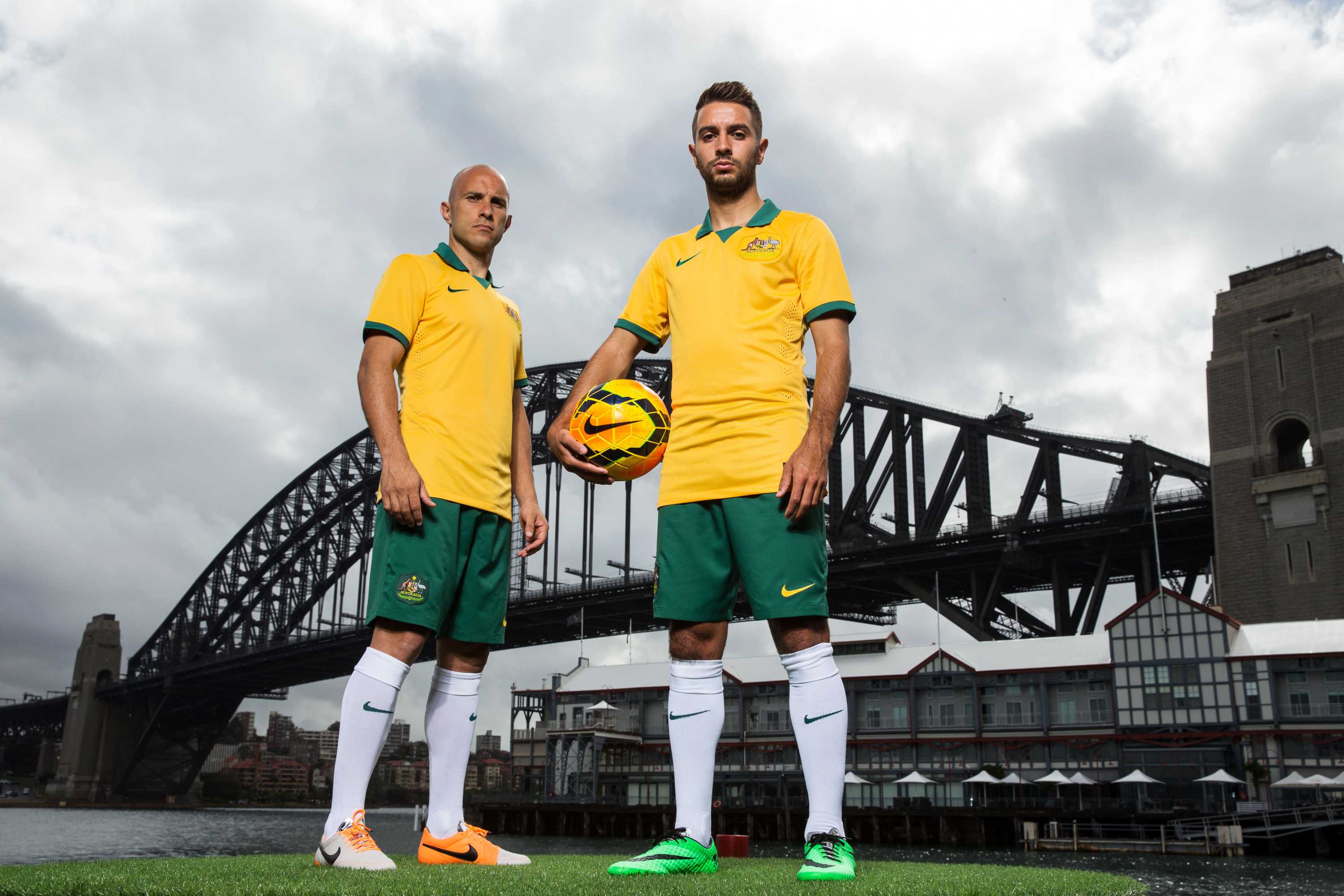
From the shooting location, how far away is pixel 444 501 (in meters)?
4.54

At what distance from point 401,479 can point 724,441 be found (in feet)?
4.29

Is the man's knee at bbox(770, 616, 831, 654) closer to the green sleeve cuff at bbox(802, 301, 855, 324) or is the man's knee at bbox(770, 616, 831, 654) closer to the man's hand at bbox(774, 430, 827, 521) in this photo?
the man's hand at bbox(774, 430, 827, 521)

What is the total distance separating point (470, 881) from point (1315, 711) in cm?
4285

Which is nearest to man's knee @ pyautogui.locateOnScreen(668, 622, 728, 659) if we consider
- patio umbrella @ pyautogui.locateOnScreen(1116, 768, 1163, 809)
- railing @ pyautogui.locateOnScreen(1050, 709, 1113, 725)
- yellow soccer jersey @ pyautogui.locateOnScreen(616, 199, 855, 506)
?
yellow soccer jersey @ pyautogui.locateOnScreen(616, 199, 855, 506)

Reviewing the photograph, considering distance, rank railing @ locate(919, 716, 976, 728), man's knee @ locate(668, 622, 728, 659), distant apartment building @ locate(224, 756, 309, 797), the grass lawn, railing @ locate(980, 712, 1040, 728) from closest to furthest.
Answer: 1. the grass lawn
2. man's knee @ locate(668, 622, 728, 659)
3. railing @ locate(980, 712, 1040, 728)
4. railing @ locate(919, 716, 976, 728)
5. distant apartment building @ locate(224, 756, 309, 797)

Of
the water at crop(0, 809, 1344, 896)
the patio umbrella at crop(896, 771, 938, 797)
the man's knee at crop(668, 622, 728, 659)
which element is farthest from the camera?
the patio umbrella at crop(896, 771, 938, 797)

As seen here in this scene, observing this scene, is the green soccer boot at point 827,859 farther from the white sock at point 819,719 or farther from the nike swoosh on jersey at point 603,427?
the nike swoosh on jersey at point 603,427

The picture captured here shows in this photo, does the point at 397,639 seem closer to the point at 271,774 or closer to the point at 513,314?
the point at 513,314

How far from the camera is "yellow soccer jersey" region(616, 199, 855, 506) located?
4.16m

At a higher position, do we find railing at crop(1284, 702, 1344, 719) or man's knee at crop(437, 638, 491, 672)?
railing at crop(1284, 702, 1344, 719)

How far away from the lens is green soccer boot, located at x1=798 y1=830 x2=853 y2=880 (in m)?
3.49

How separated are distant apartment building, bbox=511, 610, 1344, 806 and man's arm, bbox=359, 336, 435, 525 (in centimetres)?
3461

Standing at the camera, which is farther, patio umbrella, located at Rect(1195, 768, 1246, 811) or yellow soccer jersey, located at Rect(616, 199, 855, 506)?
patio umbrella, located at Rect(1195, 768, 1246, 811)

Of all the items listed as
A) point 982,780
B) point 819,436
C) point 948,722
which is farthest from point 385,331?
point 948,722
